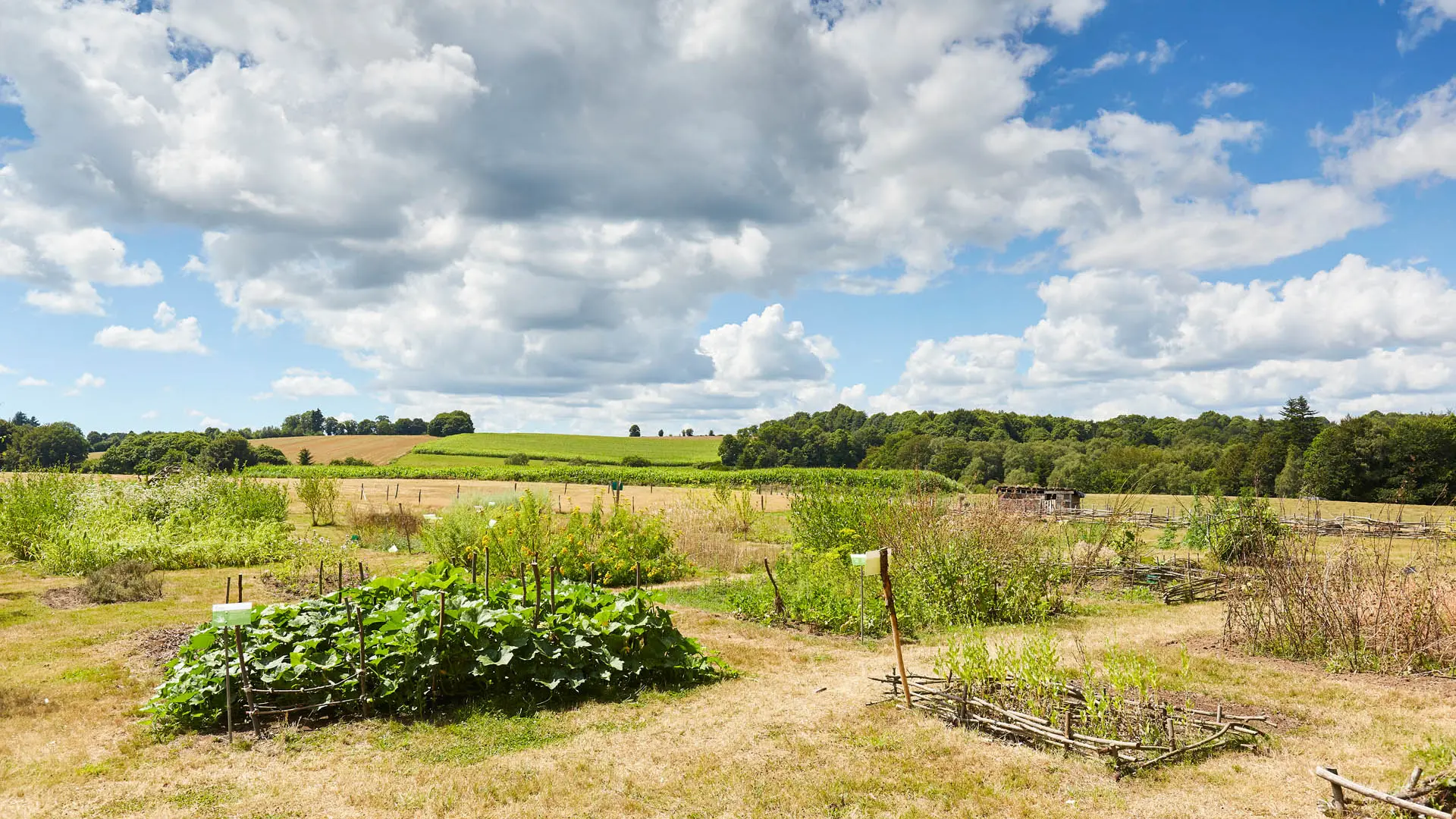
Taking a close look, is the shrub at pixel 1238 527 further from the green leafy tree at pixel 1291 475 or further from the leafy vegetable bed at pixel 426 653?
the green leafy tree at pixel 1291 475

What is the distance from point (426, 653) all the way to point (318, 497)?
19.1 meters

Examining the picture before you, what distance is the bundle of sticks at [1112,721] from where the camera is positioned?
550 cm

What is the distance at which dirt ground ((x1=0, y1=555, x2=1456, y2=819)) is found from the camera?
→ 4.96 metres

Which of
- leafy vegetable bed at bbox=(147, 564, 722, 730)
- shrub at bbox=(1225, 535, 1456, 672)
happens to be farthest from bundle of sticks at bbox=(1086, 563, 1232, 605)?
leafy vegetable bed at bbox=(147, 564, 722, 730)

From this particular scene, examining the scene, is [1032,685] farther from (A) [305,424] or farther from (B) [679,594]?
(A) [305,424]

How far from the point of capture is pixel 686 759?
19.0ft

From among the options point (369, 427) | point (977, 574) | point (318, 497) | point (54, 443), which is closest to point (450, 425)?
point (369, 427)

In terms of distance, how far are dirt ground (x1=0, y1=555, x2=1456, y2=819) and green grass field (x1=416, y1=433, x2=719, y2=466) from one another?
55.6m

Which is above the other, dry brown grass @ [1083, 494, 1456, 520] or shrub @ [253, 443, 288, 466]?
shrub @ [253, 443, 288, 466]

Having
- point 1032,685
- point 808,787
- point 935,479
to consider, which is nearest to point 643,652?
point 808,787

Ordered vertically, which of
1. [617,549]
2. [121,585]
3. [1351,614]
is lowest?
[121,585]

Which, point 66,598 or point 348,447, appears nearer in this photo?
point 66,598

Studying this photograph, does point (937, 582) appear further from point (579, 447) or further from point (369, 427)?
point (369, 427)

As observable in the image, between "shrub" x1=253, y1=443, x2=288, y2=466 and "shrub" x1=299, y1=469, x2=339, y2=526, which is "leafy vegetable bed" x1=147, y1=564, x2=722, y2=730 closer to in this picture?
"shrub" x1=299, y1=469, x2=339, y2=526
